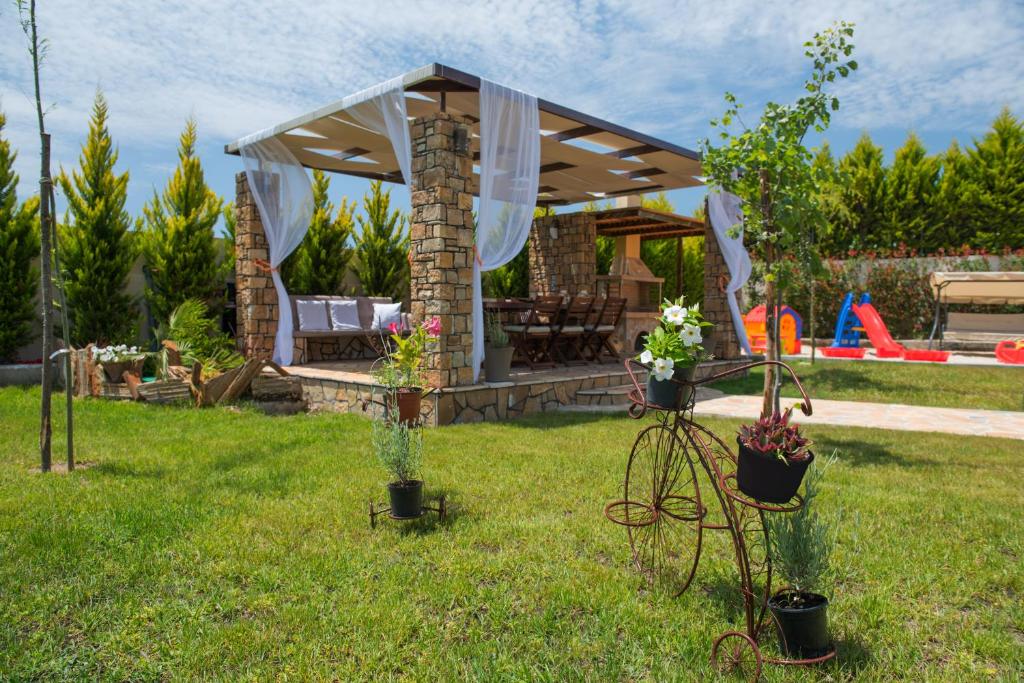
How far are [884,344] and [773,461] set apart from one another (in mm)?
11522

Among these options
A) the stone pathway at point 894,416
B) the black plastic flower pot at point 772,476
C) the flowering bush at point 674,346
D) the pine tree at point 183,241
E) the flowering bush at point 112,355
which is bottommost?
the stone pathway at point 894,416

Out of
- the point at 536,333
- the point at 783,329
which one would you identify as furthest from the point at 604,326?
the point at 783,329

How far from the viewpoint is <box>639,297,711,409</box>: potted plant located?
91.3 inches

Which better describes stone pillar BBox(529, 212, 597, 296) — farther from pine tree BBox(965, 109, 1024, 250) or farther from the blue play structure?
pine tree BBox(965, 109, 1024, 250)

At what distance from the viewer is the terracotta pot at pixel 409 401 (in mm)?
5004

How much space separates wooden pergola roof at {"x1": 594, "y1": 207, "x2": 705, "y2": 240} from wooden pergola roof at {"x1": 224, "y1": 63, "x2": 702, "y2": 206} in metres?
0.35

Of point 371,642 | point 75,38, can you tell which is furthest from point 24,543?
point 75,38

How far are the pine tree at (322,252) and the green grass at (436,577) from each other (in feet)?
21.0

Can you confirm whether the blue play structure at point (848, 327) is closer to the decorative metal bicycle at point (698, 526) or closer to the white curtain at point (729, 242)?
the white curtain at point (729, 242)

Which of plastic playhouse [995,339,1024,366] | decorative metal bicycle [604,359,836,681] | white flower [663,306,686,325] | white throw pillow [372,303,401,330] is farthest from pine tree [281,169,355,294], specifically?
plastic playhouse [995,339,1024,366]

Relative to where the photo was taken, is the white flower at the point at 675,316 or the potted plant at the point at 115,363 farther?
the potted plant at the point at 115,363

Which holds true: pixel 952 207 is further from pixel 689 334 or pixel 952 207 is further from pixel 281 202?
pixel 689 334

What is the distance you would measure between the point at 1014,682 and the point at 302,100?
7.72 meters

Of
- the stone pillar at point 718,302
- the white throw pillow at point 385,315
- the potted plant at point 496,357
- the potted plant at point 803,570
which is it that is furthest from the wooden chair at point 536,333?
the potted plant at point 803,570
